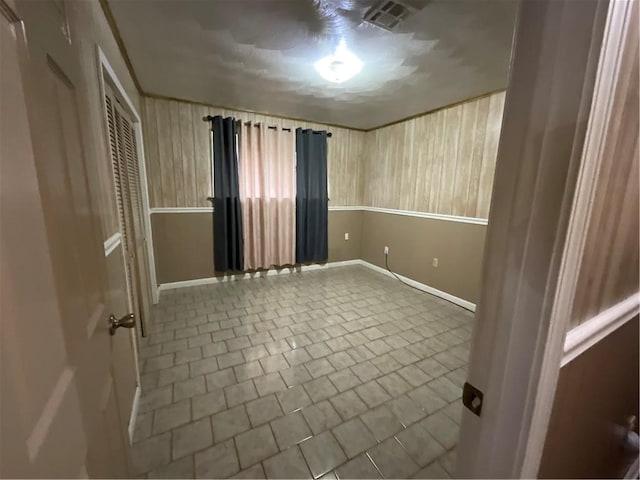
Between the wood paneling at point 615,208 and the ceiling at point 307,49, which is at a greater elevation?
the ceiling at point 307,49

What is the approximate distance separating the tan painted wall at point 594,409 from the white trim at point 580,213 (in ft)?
0.49

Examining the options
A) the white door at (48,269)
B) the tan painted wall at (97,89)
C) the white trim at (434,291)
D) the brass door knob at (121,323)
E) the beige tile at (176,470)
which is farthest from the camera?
the white trim at (434,291)

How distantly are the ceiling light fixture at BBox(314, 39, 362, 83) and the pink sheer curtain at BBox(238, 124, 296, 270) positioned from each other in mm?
1518

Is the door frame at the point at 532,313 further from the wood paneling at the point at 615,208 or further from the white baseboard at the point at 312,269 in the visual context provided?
the white baseboard at the point at 312,269

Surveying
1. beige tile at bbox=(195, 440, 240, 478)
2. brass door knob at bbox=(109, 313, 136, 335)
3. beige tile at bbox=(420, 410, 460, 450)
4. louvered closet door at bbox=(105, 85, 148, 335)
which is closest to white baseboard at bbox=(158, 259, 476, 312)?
louvered closet door at bbox=(105, 85, 148, 335)

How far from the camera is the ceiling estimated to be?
1544 millimetres

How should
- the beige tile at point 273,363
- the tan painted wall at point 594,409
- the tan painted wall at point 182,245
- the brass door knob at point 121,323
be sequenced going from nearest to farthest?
1. the tan painted wall at point 594,409
2. the brass door knob at point 121,323
3. the beige tile at point 273,363
4. the tan painted wall at point 182,245

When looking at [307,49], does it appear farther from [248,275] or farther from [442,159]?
[248,275]

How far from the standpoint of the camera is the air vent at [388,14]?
1.46 metres

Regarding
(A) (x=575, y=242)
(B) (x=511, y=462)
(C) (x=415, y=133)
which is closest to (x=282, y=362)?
(B) (x=511, y=462)

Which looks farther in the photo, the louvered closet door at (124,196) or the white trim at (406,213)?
the white trim at (406,213)

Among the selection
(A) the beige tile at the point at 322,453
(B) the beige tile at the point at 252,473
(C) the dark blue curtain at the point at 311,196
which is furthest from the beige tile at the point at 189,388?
(C) the dark blue curtain at the point at 311,196

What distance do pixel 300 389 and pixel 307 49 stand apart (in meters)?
2.39

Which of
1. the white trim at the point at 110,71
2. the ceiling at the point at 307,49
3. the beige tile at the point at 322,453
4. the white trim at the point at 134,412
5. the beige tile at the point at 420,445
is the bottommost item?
the beige tile at the point at 420,445
